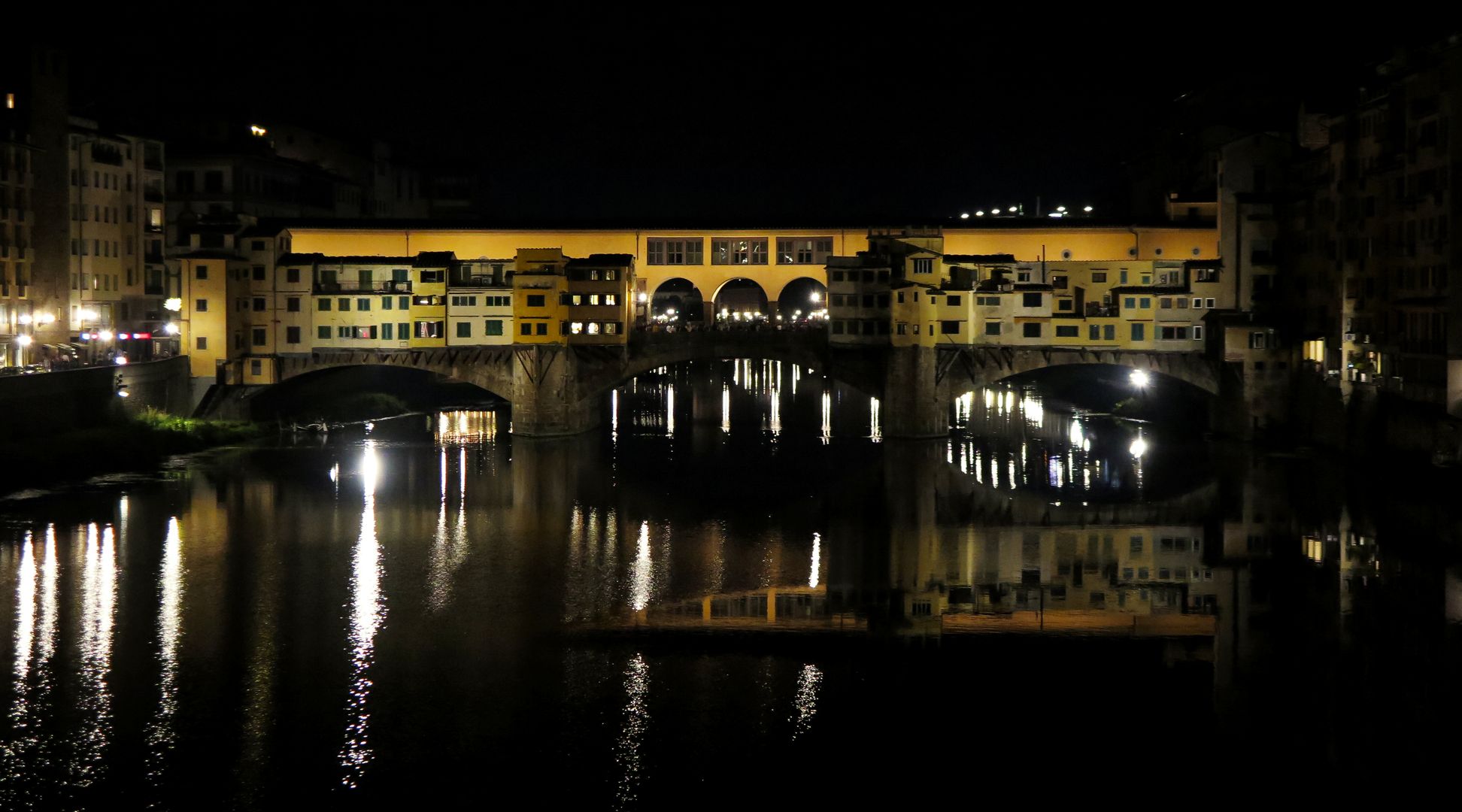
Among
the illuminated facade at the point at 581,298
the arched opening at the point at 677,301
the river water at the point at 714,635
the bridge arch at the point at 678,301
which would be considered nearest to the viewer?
the river water at the point at 714,635

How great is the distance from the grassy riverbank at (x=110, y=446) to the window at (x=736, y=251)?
52.7 ft

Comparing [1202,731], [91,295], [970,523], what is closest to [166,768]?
[1202,731]

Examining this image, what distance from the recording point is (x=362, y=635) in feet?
70.5

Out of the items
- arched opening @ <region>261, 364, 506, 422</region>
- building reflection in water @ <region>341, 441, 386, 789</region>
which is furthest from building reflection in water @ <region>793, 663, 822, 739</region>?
arched opening @ <region>261, 364, 506, 422</region>

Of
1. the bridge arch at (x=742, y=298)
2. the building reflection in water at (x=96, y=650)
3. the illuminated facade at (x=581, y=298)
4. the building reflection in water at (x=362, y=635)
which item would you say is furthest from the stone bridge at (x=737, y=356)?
the bridge arch at (x=742, y=298)

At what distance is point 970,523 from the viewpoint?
1214 inches

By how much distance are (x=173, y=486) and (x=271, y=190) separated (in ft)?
90.9

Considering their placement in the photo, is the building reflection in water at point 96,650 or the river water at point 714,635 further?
the river water at point 714,635

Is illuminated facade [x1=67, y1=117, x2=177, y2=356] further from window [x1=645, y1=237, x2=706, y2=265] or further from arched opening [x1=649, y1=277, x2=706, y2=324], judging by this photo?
arched opening [x1=649, y1=277, x2=706, y2=324]

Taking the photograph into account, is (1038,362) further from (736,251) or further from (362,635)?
(362,635)

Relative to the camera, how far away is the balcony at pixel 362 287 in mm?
45906

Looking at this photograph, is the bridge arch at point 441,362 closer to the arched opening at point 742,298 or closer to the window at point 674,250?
the window at point 674,250

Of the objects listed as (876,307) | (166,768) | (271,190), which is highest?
(271,190)

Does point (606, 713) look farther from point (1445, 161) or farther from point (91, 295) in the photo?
point (91, 295)
